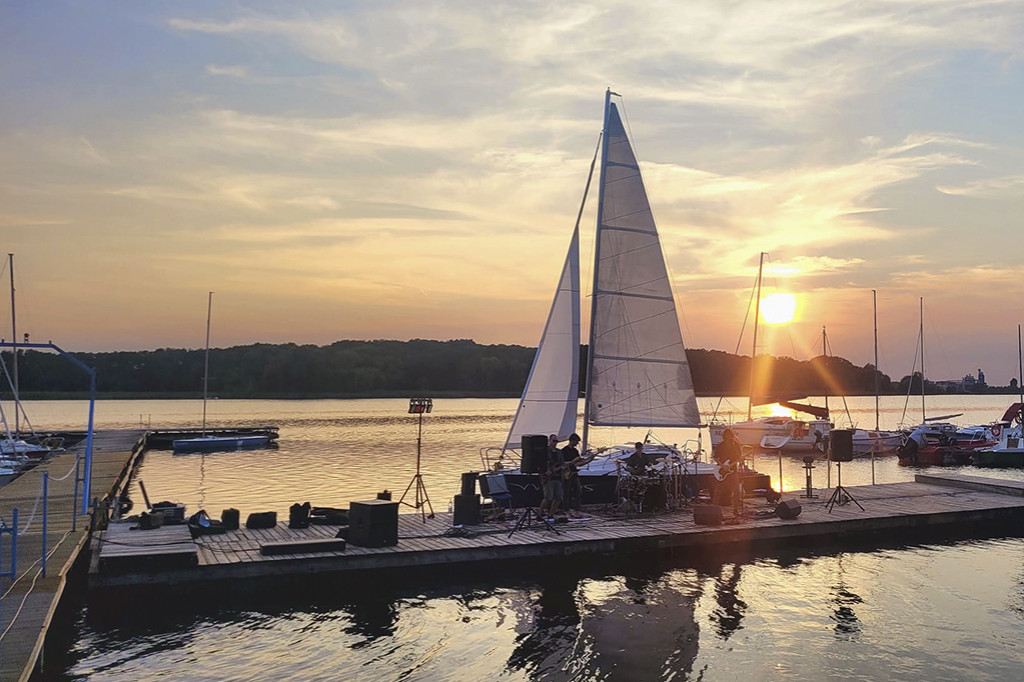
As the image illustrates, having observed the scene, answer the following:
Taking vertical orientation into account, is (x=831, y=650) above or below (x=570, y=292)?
below

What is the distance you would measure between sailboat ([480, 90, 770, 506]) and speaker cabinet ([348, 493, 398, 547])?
6.93 m

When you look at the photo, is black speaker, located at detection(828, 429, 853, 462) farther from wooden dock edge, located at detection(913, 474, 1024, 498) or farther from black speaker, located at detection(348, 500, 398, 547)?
black speaker, located at detection(348, 500, 398, 547)

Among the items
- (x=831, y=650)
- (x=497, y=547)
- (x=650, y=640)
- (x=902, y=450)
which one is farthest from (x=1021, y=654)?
(x=902, y=450)

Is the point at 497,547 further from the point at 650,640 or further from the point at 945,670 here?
the point at 945,670

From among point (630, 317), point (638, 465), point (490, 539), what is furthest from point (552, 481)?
point (630, 317)

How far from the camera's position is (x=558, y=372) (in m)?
25.6

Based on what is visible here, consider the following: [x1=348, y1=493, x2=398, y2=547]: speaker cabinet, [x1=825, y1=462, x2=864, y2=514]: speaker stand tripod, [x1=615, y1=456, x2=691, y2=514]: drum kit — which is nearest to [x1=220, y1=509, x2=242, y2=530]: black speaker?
[x1=348, y1=493, x2=398, y2=547]: speaker cabinet

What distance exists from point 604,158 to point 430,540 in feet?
42.7

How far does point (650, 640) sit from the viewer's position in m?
14.1

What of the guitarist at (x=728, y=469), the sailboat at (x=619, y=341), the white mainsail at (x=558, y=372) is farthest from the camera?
the white mainsail at (x=558, y=372)

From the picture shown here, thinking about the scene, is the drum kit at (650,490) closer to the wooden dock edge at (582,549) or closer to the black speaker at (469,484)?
the wooden dock edge at (582,549)

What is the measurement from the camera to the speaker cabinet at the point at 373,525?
17516mm

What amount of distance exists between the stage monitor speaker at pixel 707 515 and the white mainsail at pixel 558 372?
5126 millimetres

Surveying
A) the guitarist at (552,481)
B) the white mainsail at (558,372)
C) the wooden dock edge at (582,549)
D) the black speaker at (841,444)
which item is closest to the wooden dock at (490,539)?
the wooden dock edge at (582,549)
